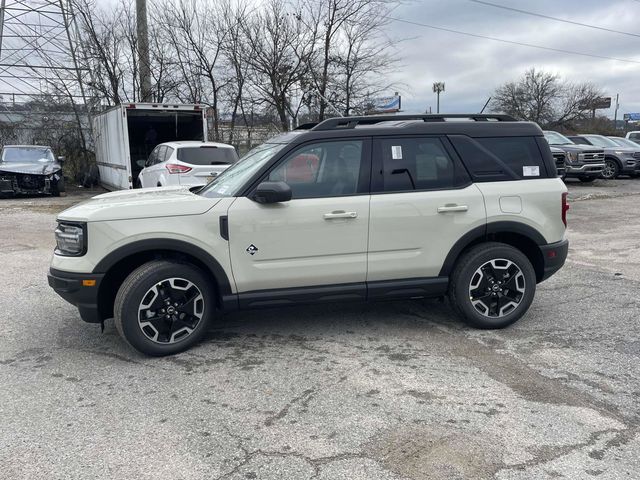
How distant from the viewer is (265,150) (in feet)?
16.1

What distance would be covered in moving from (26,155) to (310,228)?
1567cm

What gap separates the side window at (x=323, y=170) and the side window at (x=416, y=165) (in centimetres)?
23

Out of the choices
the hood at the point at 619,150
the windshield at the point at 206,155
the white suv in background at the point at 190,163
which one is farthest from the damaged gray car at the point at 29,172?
the hood at the point at 619,150

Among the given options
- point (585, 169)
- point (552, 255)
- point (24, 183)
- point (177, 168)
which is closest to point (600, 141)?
point (585, 169)

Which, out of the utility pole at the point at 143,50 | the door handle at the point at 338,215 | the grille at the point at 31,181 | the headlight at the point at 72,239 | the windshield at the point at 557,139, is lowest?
the grille at the point at 31,181

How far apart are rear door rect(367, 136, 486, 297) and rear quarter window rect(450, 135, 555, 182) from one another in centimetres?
12

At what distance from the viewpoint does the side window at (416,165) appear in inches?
184

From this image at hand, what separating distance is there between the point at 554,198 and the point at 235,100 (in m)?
18.8

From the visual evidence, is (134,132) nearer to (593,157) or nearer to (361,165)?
(361,165)

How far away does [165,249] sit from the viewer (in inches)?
168

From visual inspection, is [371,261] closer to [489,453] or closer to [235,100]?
[489,453]

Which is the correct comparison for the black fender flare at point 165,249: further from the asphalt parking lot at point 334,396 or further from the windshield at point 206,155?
the windshield at point 206,155

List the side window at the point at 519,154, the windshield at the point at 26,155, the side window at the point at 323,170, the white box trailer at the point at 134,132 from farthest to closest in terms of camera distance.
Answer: the windshield at the point at 26,155
the white box trailer at the point at 134,132
the side window at the point at 519,154
the side window at the point at 323,170

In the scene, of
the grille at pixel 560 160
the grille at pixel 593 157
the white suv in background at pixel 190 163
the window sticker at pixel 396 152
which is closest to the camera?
Result: the window sticker at pixel 396 152
